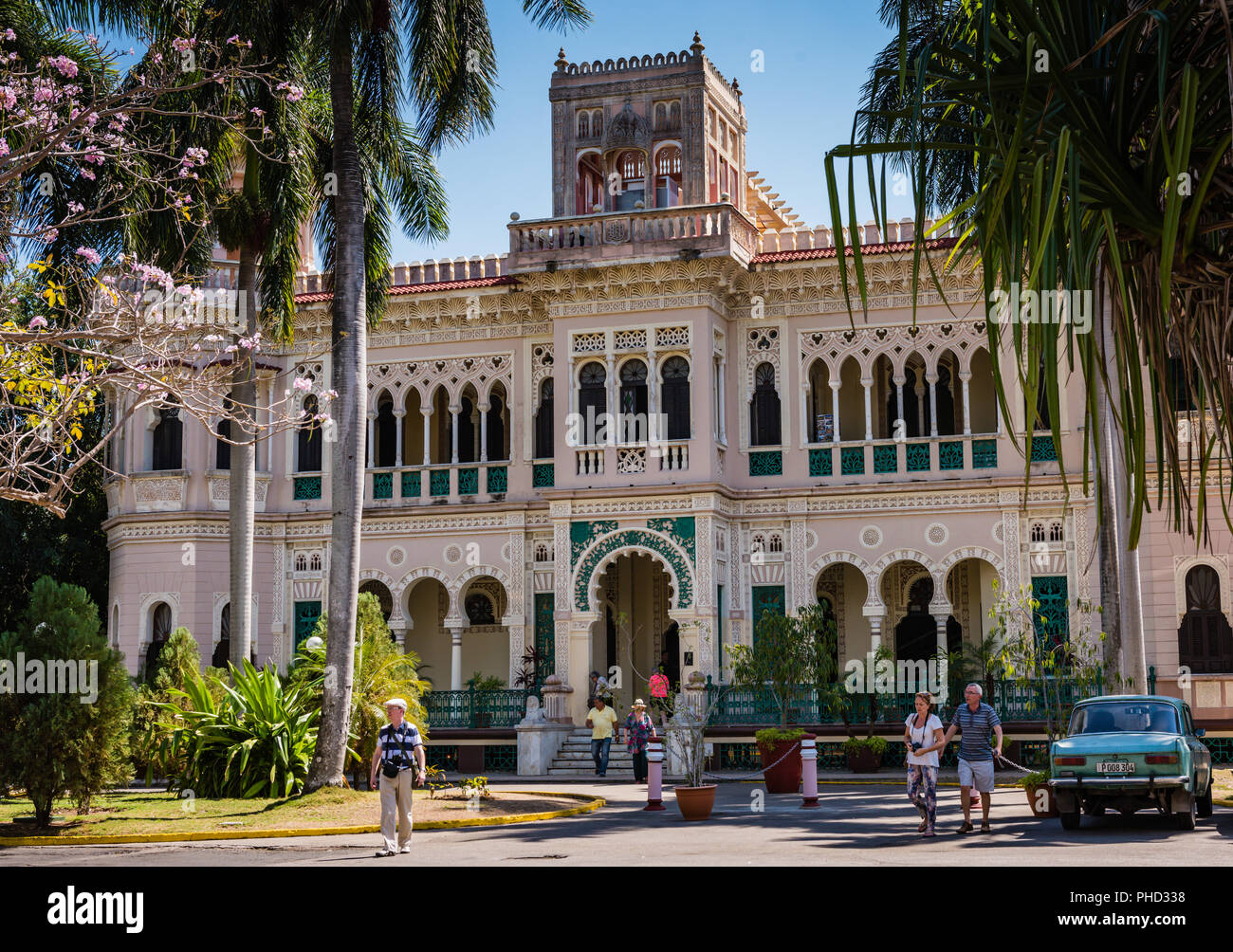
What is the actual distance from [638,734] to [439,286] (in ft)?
39.6

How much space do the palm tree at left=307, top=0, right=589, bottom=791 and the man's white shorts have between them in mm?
7871

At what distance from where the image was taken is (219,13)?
18.0 metres

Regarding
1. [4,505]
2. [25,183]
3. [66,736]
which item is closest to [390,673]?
[66,736]

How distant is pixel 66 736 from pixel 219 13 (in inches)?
354

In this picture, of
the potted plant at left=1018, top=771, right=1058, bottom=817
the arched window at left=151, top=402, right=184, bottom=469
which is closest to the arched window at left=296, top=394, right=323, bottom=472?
the arched window at left=151, top=402, right=184, bottom=469

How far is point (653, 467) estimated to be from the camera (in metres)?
28.4

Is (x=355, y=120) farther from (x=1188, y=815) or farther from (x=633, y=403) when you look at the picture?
(x=1188, y=815)

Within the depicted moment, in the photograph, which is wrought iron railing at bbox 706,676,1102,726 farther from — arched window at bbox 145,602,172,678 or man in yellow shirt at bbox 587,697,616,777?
arched window at bbox 145,602,172,678

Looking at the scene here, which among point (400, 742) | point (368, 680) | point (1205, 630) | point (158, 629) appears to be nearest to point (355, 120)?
point (368, 680)

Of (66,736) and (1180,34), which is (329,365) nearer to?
(66,736)

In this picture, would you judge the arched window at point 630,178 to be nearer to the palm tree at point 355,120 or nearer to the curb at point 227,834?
the palm tree at point 355,120

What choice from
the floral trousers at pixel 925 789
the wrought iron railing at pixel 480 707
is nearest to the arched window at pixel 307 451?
the wrought iron railing at pixel 480 707

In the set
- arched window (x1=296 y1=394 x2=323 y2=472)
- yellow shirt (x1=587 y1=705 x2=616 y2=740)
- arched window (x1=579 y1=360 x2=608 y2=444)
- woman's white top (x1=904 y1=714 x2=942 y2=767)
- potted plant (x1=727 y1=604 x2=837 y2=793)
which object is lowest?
yellow shirt (x1=587 y1=705 x2=616 y2=740)

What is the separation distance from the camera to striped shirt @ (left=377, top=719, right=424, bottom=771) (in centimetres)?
1340
